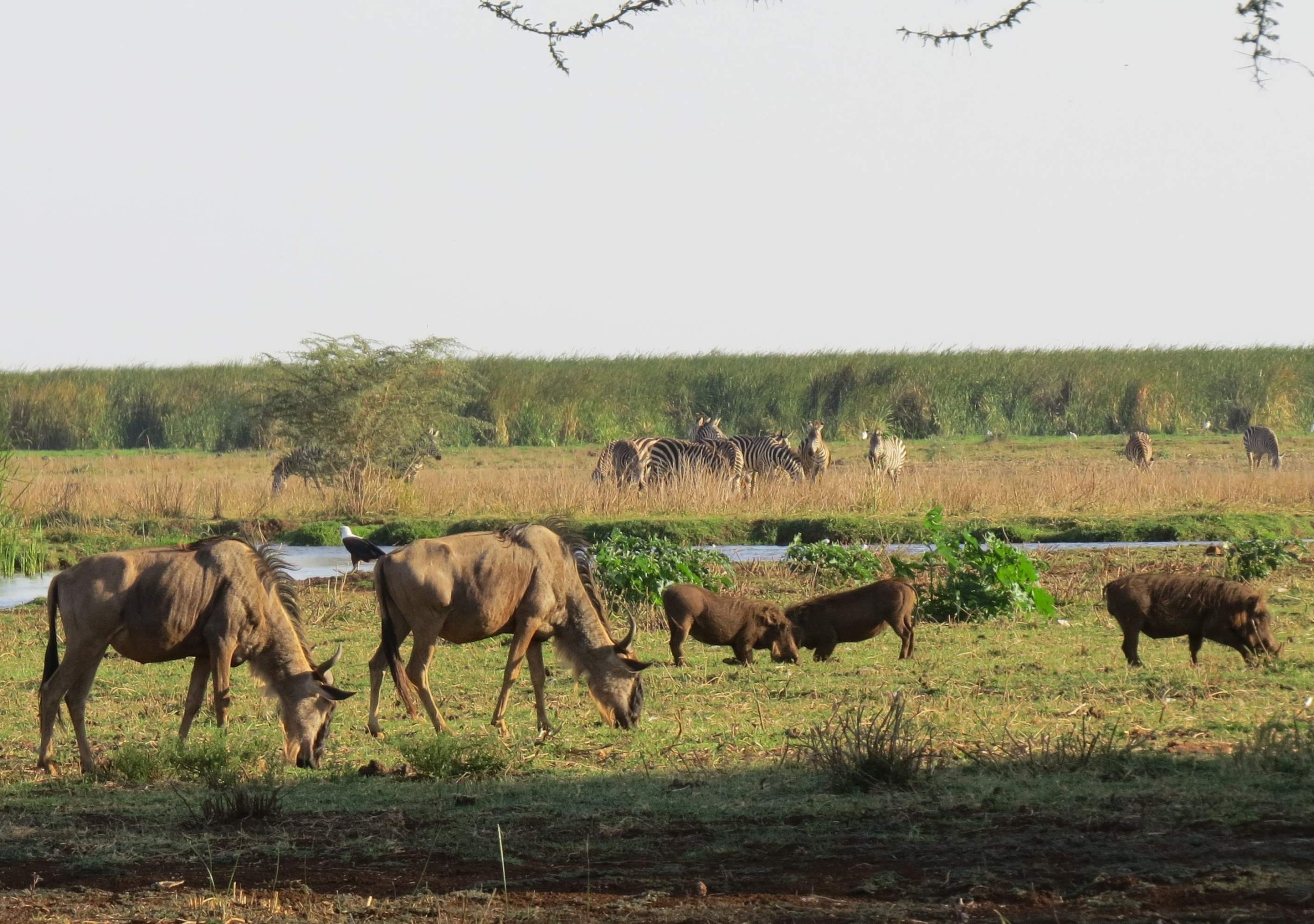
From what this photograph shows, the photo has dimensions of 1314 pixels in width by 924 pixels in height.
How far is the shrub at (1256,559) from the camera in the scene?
1482 centimetres

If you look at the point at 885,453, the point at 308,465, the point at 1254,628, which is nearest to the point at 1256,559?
the point at 1254,628

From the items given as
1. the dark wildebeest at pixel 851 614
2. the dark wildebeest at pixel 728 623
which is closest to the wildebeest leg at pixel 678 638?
the dark wildebeest at pixel 728 623

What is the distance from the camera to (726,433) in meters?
47.2

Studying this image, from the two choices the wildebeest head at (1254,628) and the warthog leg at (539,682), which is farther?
the wildebeest head at (1254,628)

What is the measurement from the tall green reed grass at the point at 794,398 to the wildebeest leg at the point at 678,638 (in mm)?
30314

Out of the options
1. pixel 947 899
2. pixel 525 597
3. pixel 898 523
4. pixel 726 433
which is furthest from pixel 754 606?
pixel 726 433

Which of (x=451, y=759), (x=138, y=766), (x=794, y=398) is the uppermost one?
(x=794, y=398)

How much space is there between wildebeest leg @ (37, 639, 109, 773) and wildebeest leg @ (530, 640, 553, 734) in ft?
8.25

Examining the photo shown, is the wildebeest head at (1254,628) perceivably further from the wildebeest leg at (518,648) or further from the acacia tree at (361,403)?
the acacia tree at (361,403)

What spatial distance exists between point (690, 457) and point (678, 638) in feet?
53.8

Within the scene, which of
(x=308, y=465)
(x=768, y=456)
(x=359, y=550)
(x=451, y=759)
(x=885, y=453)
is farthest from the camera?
(x=885, y=453)

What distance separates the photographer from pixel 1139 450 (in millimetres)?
31281

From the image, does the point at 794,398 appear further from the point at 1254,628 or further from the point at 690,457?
the point at 1254,628

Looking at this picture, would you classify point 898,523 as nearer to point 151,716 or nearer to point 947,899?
point 151,716
